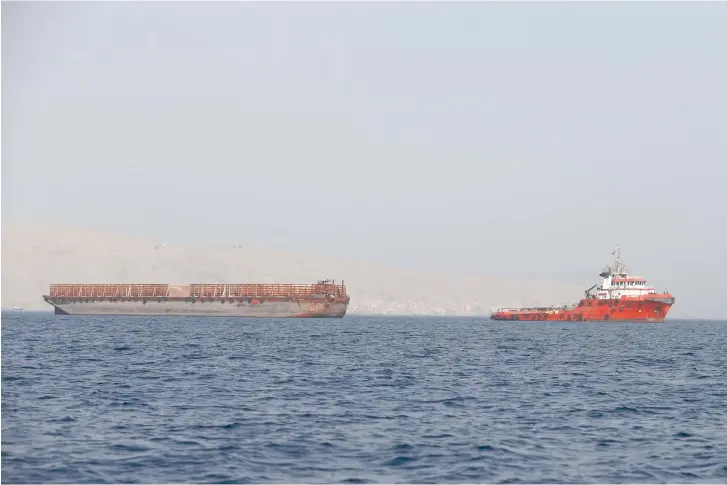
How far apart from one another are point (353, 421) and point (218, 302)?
123 meters

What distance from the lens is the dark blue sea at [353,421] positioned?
837 inches

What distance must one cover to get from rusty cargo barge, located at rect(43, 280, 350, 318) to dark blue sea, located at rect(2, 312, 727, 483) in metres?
92.9

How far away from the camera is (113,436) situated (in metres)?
24.9

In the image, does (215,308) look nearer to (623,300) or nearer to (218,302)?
(218,302)

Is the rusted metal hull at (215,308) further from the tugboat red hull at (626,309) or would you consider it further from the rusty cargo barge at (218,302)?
the tugboat red hull at (626,309)

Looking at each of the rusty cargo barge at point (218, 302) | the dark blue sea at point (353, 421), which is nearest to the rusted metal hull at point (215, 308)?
the rusty cargo barge at point (218, 302)

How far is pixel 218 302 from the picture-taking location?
148 meters

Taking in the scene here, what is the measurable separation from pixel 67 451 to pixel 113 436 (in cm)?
231

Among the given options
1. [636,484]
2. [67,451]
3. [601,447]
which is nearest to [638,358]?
[601,447]

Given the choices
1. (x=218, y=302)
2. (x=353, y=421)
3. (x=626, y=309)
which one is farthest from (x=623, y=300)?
(x=353, y=421)

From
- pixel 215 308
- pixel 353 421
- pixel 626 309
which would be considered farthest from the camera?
pixel 626 309

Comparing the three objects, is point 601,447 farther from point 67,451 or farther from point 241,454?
point 67,451

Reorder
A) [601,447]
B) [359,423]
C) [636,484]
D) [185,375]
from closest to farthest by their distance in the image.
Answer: [636,484] < [601,447] < [359,423] < [185,375]

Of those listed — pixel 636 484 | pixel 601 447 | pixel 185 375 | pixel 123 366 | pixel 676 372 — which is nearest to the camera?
pixel 636 484
